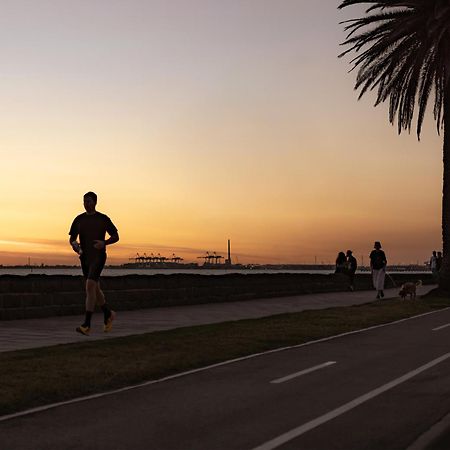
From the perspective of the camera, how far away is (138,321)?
55.4 feet

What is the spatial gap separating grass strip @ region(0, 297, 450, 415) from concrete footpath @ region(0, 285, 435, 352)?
0.75m

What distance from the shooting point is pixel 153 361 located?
10445 mm

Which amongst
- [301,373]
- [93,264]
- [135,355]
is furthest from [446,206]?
[301,373]

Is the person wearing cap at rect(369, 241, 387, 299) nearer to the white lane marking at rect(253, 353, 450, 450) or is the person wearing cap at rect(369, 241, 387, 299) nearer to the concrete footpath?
the concrete footpath

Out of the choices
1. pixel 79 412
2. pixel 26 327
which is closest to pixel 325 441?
pixel 79 412

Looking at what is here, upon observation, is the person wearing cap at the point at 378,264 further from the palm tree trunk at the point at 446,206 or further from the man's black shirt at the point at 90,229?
the man's black shirt at the point at 90,229

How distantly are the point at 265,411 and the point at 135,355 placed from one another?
13.3 ft

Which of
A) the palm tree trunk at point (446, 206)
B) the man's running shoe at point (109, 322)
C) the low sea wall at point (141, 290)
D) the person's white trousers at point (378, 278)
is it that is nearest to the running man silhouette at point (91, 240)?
the man's running shoe at point (109, 322)

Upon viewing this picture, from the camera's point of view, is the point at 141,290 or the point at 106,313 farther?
the point at 141,290

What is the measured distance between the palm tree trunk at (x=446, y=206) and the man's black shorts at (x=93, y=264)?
17.9 meters

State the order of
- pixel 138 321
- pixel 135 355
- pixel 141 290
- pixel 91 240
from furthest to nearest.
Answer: pixel 141 290
pixel 138 321
pixel 91 240
pixel 135 355

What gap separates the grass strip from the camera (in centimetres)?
830

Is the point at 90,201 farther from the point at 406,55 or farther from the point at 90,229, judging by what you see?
the point at 406,55

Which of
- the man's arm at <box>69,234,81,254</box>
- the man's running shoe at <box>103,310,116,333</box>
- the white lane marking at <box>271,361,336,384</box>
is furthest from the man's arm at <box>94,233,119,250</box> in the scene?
the white lane marking at <box>271,361,336,384</box>
